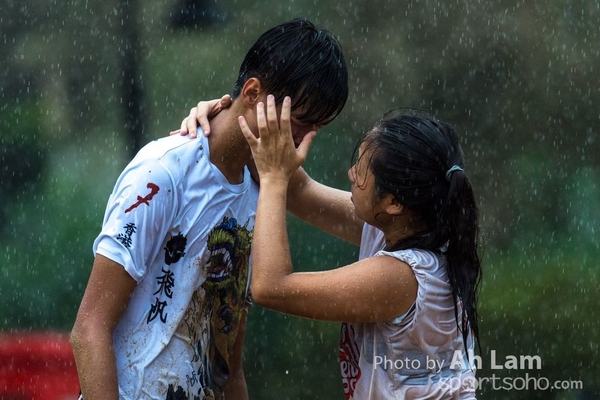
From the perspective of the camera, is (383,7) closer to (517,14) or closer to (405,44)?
(405,44)

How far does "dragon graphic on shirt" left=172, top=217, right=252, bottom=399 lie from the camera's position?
2363 mm

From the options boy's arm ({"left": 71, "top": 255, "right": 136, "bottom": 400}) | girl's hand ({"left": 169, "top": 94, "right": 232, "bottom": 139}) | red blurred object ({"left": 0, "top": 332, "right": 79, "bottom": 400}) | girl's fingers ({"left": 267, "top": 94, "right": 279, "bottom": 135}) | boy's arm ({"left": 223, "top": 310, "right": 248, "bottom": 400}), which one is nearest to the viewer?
boy's arm ({"left": 71, "top": 255, "right": 136, "bottom": 400})

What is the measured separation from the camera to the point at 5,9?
5047 mm

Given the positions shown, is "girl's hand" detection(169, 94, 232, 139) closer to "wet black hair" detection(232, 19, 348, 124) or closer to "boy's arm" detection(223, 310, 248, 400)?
"wet black hair" detection(232, 19, 348, 124)

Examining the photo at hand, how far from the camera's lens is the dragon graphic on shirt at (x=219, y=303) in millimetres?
2363

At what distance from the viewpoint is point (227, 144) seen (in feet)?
7.88

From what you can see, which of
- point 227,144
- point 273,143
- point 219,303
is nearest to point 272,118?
Result: point 273,143

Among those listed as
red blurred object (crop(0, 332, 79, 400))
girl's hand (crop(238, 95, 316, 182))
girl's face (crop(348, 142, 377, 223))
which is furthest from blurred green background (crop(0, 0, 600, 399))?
girl's hand (crop(238, 95, 316, 182))

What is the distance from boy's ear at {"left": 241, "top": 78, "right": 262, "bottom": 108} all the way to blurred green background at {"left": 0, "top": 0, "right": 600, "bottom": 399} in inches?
104

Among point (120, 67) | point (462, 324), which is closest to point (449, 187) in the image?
point (462, 324)

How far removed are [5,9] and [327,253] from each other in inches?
87.3

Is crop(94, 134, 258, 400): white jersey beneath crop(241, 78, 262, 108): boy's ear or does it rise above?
beneath

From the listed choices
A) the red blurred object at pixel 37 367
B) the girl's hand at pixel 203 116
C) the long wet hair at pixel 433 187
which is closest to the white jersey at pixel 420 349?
the long wet hair at pixel 433 187

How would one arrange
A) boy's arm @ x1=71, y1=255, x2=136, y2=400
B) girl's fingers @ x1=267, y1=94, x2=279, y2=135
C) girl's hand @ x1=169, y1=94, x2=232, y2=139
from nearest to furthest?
boy's arm @ x1=71, y1=255, x2=136, y2=400 < girl's fingers @ x1=267, y1=94, x2=279, y2=135 < girl's hand @ x1=169, y1=94, x2=232, y2=139
